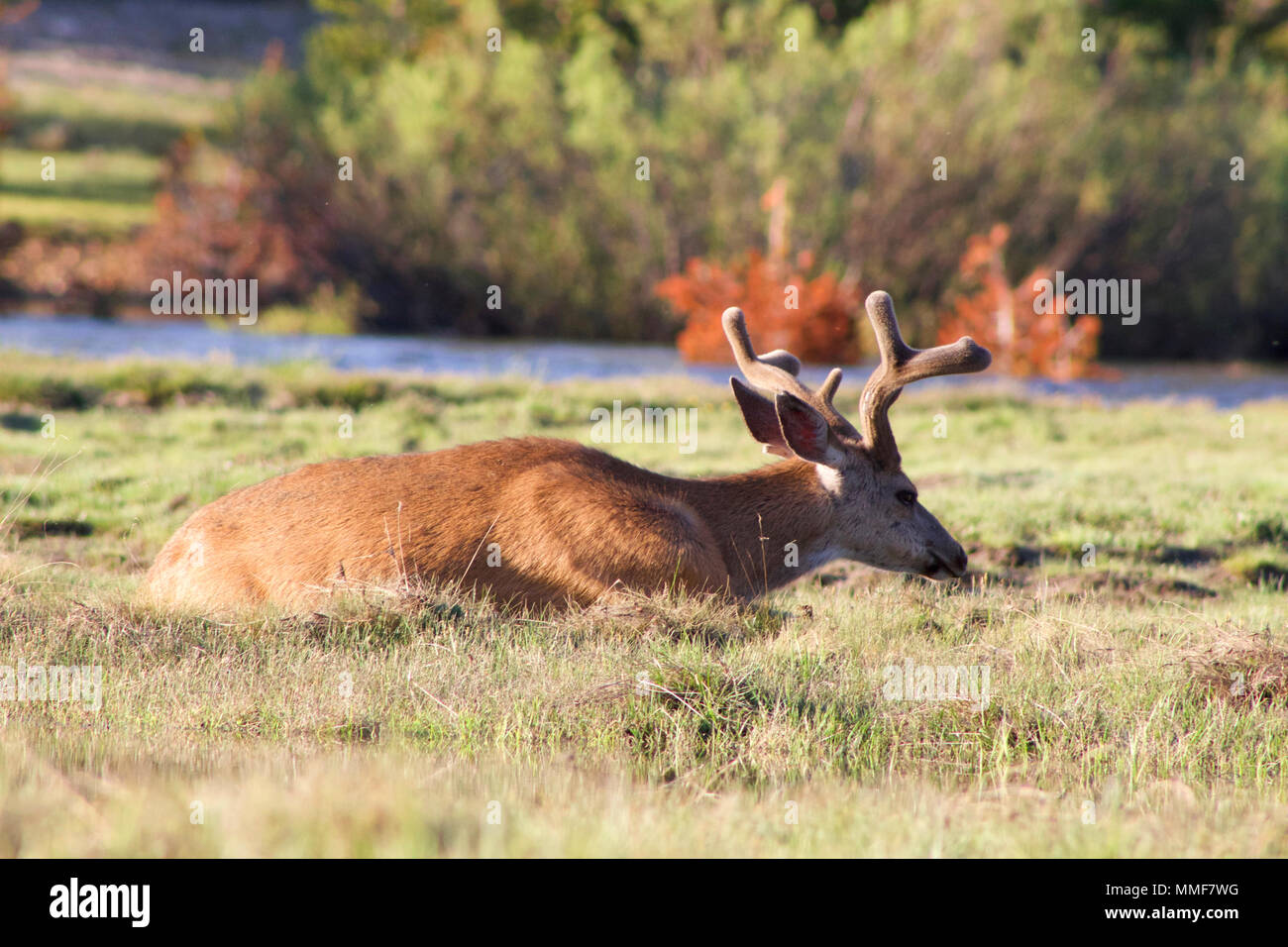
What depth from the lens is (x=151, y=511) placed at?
9508 mm

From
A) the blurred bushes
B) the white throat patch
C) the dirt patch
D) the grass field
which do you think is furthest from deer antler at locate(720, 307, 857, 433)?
the blurred bushes

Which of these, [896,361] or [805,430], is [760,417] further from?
[896,361]

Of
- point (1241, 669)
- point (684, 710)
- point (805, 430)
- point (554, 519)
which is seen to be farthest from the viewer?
point (805, 430)

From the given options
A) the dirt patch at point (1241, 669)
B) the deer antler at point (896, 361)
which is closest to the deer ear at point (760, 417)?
the deer antler at point (896, 361)

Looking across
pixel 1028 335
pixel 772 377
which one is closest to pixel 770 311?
pixel 1028 335

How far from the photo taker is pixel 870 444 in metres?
7.71

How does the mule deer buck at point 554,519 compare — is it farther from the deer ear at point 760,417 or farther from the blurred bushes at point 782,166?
the blurred bushes at point 782,166

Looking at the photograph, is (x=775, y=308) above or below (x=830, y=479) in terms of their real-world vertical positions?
above

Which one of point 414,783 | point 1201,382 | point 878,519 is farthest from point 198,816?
point 1201,382

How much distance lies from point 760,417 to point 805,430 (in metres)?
0.33

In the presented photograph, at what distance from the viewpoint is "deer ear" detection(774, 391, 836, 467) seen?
23.7 ft

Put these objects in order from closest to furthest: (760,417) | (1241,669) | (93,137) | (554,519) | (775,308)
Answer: (1241,669) < (554,519) < (760,417) < (775,308) < (93,137)

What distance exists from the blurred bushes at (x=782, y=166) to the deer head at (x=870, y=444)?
1974cm

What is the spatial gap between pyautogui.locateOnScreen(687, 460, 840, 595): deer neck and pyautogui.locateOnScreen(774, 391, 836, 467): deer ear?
0.22 m
